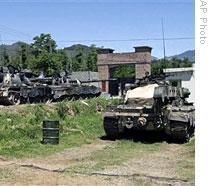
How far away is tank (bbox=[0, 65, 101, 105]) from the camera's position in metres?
19.6

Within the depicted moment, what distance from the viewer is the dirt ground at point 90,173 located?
6.78 meters

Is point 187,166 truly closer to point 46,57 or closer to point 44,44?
point 46,57

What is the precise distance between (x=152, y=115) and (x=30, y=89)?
9628mm

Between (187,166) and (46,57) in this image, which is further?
(46,57)

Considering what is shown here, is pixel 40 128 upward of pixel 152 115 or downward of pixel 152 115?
downward

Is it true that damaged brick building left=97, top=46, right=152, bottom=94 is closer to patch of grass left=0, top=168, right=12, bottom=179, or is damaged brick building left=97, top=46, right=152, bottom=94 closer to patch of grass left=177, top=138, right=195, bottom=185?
patch of grass left=177, top=138, right=195, bottom=185

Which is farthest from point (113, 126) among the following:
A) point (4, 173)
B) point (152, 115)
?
point (4, 173)

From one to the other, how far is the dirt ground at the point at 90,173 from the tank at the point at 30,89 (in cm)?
971

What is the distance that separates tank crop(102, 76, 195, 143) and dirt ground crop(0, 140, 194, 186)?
6.37 ft

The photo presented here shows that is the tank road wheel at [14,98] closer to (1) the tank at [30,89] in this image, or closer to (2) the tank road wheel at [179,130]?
(1) the tank at [30,89]

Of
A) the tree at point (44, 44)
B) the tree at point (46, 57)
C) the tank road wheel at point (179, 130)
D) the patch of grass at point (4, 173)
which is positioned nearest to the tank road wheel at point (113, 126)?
the tank road wheel at point (179, 130)

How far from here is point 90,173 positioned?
7492 mm
